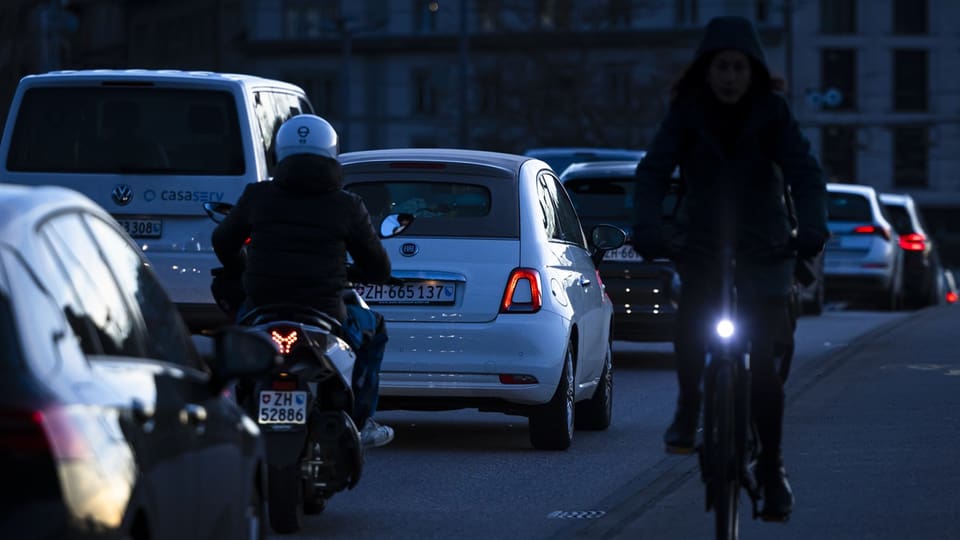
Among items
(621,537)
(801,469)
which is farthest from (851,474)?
(621,537)

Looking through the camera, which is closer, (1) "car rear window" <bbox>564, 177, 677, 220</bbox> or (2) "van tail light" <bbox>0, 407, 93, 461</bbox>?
(2) "van tail light" <bbox>0, 407, 93, 461</bbox>

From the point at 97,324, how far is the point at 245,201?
12.5 ft

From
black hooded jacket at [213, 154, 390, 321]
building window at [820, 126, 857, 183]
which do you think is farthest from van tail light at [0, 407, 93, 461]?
building window at [820, 126, 857, 183]

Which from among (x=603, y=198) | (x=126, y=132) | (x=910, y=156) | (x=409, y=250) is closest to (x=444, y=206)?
(x=409, y=250)

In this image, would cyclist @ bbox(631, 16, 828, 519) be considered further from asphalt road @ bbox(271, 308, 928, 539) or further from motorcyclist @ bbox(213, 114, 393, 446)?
motorcyclist @ bbox(213, 114, 393, 446)

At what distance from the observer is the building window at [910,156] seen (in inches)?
3548

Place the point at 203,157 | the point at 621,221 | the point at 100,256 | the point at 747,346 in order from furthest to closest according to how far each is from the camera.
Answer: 1. the point at 621,221
2. the point at 203,157
3. the point at 747,346
4. the point at 100,256

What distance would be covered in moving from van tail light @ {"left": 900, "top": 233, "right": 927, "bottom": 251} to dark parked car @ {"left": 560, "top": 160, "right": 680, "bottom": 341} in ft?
51.1

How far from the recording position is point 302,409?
8.14m

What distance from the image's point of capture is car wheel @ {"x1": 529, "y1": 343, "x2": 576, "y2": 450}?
11570mm

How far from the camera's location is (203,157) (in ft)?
47.6

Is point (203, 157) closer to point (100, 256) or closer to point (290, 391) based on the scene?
point (290, 391)

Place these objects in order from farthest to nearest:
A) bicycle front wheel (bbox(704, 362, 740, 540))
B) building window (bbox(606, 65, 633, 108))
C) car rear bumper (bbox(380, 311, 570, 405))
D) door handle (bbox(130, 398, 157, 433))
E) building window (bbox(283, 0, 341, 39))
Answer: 1. building window (bbox(283, 0, 341, 39))
2. building window (bbox(606, 65, 633, 108))
3. car rear bumper (bbox(380, 311, 570, 405))
4. bicycle front wheel (bbox(704, 362, 740, 540))
5. door handle (bbox(130, 398, 157, 433))

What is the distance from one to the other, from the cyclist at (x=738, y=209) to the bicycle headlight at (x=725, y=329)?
68 millimetres
